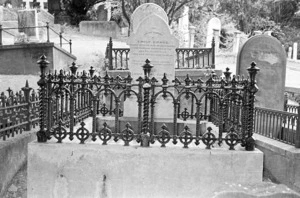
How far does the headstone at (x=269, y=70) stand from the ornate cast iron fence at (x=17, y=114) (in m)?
5.69

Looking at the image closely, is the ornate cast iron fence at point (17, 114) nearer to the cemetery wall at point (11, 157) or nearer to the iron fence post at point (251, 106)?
the cemetery wall at point (11, 157)

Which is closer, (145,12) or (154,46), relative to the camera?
(154,46)

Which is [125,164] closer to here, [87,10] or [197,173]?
[197,173]

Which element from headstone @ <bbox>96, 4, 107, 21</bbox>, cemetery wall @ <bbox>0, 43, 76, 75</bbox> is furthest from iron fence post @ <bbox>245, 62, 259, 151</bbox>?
headstone @ <bbox>96, 4, 107, 21</bbox>

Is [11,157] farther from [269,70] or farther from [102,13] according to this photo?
[102,13]

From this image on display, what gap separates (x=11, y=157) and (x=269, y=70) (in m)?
6.76

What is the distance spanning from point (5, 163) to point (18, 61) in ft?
28.5

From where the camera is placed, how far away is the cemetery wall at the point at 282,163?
584 centimetres

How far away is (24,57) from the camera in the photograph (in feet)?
42.9

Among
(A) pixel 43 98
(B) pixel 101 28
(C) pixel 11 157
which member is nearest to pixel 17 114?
(C) pixel 11 157

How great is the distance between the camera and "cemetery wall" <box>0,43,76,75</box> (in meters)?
12.9

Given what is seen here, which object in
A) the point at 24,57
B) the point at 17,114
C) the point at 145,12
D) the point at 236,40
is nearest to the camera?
the point at 17,114

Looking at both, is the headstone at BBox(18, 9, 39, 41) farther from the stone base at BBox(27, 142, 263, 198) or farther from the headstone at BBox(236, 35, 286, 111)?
the stone base at BBox(27, 142, 263, 198)

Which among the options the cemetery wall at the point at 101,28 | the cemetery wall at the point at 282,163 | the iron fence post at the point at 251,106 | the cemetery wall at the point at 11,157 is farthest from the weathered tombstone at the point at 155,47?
the cemetery wall at the point at 101,28
